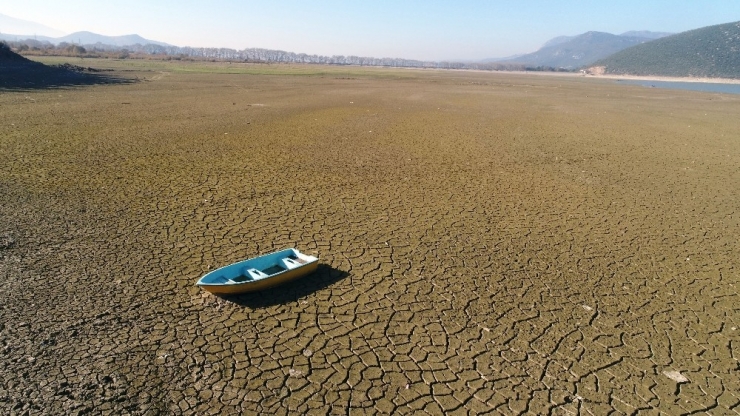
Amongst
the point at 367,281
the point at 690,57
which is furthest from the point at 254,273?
the point at 690,57

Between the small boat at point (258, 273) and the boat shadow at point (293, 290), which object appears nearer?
the small boat at point (258, 273)

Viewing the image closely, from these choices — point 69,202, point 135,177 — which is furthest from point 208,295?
point 135,177

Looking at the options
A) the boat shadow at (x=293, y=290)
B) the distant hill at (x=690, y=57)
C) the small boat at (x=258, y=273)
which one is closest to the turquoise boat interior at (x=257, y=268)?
the small boat at (x=258, y=273)

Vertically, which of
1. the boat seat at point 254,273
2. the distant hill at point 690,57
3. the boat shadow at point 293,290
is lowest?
the boat shadow at point 293,290

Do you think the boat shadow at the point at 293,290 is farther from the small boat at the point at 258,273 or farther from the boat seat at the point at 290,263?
the boat seat at the point at 290,263

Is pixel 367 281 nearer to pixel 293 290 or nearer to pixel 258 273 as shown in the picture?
pixel 293 290

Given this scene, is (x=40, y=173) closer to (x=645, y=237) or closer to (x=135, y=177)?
(x=135, y=177)

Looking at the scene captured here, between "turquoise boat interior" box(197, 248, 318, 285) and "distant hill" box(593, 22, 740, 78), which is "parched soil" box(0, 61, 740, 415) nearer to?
"turquoise boat interior" box(197, 248, 318, 285)
